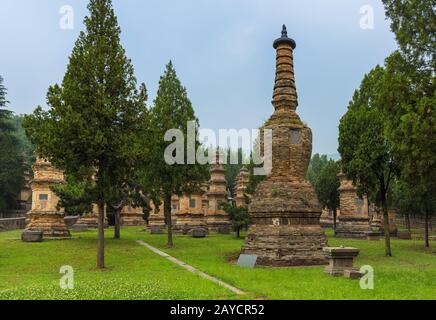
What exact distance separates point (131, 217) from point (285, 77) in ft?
95.8

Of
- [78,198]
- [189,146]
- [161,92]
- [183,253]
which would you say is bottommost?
[183,253]

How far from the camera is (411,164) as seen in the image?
20.3 meters

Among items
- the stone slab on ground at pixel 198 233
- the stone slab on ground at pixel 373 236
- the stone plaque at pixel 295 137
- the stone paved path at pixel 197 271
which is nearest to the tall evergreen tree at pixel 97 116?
the stone paved path at pixel 197 271

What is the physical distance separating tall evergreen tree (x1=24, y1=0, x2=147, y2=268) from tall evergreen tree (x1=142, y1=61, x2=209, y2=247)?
6040 mm

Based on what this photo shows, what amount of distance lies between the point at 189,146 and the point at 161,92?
14.2 feet

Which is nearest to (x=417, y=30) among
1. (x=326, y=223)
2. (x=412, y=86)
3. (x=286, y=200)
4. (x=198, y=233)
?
(x=412, y=86)

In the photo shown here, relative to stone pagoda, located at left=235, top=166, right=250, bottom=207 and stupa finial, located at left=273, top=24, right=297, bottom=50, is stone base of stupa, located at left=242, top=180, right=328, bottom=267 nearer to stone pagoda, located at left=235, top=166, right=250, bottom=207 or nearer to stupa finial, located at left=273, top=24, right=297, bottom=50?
stupa finial, located at left=273, top=24, right=297, bottom=50

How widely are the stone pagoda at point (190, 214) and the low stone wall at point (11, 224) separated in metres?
16.5

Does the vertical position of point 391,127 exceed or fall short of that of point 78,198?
it exceeds it

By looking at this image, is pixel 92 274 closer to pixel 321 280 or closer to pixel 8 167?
pixel 321 280

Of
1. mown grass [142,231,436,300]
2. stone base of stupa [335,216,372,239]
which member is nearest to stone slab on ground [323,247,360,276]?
mown grass [142,231,436,300]
